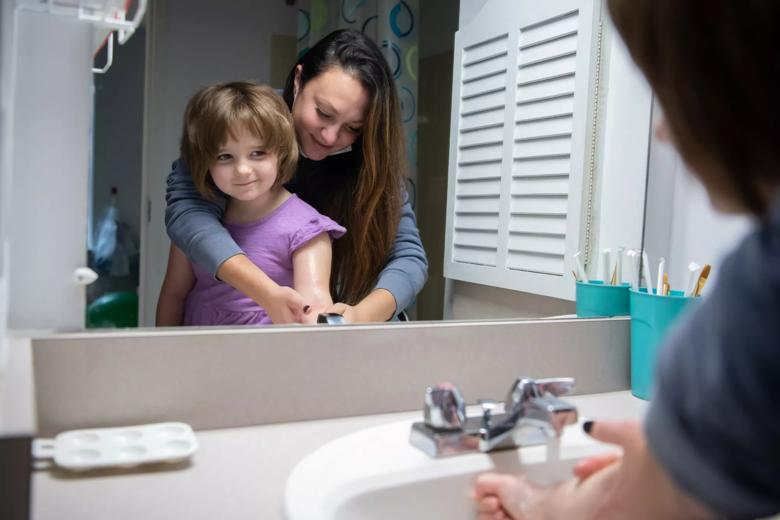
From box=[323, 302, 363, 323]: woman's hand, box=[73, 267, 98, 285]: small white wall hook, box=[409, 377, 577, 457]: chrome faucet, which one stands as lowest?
box=[409, 377, 577, 457]: chrome faucet

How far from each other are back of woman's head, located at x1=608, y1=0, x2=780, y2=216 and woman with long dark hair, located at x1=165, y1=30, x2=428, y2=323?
1.88 feet

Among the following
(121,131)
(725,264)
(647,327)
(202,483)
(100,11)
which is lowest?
(202,483)

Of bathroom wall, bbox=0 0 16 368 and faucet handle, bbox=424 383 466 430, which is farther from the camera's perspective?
faucet handle, bbox=424 383 466 430

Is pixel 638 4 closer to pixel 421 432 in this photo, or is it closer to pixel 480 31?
pixel 421 432

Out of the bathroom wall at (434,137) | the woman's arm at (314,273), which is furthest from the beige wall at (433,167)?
the woman's arm at (314,273)

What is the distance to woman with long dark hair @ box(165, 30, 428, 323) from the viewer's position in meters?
0.84

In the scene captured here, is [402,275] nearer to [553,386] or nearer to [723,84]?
[553,386]

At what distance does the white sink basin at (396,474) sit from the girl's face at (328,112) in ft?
1.18

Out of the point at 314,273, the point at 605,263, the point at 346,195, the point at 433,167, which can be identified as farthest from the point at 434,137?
the point at 605,263

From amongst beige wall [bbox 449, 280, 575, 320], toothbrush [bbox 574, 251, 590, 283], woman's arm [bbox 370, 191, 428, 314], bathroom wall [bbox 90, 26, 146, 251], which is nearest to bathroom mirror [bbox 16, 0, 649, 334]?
bathroom wall [bbox 90, 26, 146, 251]

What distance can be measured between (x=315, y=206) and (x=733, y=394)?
644mm

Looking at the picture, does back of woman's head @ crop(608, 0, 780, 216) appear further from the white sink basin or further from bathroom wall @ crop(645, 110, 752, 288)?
bathroom wall @ crop(645, 110, 752, 288)

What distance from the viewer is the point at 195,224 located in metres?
0.83

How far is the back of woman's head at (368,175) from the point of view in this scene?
0.89m
